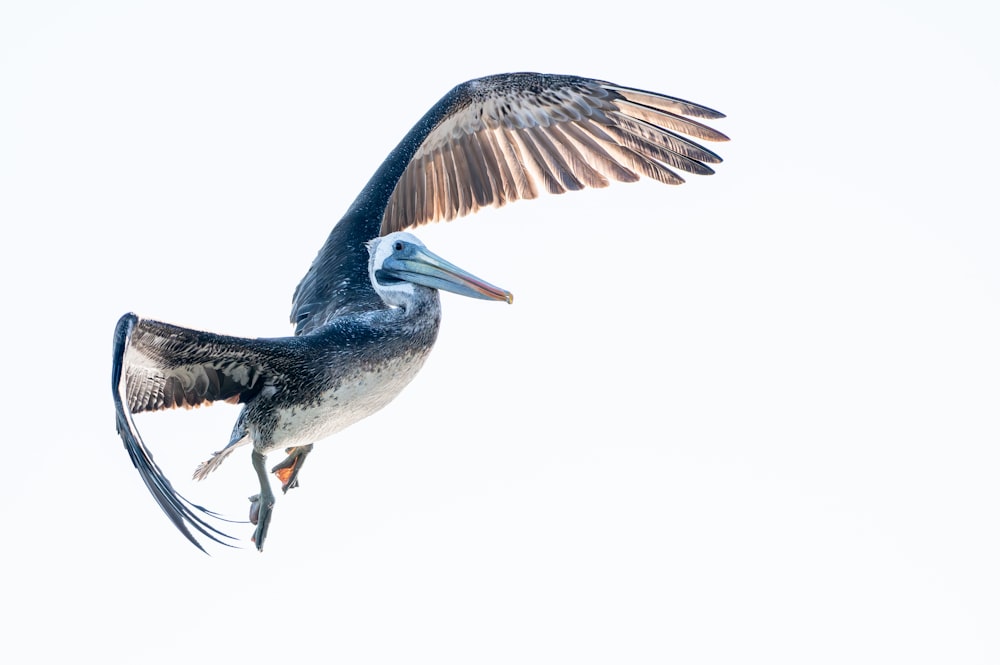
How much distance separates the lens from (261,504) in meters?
8.95

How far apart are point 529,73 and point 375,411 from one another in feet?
11.9

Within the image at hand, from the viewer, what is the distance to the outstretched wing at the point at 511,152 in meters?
10.8

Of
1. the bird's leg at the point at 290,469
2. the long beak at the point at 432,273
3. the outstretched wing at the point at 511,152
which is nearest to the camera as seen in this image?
the long beak at the point at 432,273

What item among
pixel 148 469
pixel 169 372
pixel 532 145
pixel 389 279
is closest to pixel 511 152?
pixel 532 145

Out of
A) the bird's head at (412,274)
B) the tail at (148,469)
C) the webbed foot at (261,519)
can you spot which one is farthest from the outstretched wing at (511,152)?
the tail at (148,469)

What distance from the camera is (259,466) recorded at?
914 cm

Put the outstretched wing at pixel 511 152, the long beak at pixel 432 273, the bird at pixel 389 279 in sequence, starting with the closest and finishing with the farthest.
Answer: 1. the bird at pixel 389 279
2. the long beak at pixel 432 273
3. the outstretched wing at pixel 511 152

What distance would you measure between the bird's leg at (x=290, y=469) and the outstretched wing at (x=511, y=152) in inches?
39.0

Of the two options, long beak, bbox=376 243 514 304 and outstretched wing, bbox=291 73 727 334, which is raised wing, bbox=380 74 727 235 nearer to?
outstretched wing, bbox=291 73 727 334

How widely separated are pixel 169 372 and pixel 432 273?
1.94 metres

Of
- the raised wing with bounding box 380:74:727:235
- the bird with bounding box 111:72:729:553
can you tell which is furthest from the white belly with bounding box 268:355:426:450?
the raised wing with bounding box 380:74:727:235

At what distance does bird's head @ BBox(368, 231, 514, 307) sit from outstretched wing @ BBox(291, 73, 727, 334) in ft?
2.03

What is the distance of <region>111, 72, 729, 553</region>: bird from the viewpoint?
859 centimetres

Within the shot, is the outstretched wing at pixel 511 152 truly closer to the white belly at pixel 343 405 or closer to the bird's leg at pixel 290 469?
the bird's leg at pixel 290 469
